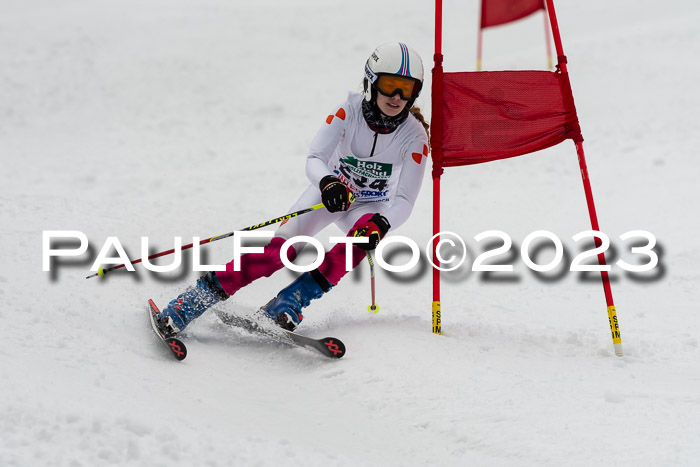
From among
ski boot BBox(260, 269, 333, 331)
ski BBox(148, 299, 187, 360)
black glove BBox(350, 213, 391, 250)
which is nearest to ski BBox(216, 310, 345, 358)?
ski boot BBox(260, 269, 333, 331)

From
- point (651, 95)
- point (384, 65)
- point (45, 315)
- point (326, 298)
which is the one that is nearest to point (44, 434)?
point (45, 315)

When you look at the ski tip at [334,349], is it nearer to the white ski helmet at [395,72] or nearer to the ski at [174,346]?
the ski at [174,346]

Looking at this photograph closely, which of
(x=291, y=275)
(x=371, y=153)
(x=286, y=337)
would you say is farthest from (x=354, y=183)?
(x=291, y=275)

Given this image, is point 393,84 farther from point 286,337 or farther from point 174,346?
point 174,346

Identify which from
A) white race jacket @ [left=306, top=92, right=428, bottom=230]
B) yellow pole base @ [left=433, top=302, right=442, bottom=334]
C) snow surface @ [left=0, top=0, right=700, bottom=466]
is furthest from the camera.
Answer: white race jacket @ [left=306, top=92, right=428, bottom=230]

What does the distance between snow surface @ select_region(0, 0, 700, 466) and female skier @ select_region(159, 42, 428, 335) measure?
0.31m

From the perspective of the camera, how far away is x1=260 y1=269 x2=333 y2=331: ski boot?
4.33 metres

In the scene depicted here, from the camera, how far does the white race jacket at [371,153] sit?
15.0 feet

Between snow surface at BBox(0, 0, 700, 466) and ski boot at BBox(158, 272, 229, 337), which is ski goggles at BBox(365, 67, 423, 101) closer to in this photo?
snow surface at BBox(0, 0, 700, 466)

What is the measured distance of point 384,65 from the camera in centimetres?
425

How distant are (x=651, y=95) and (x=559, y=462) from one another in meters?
9.71

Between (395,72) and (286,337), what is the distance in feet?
5.75

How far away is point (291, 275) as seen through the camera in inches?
259

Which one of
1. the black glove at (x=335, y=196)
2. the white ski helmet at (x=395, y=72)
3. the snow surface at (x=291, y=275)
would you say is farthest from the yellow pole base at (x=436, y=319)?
the white ski helmet at (x=395, y=72)
